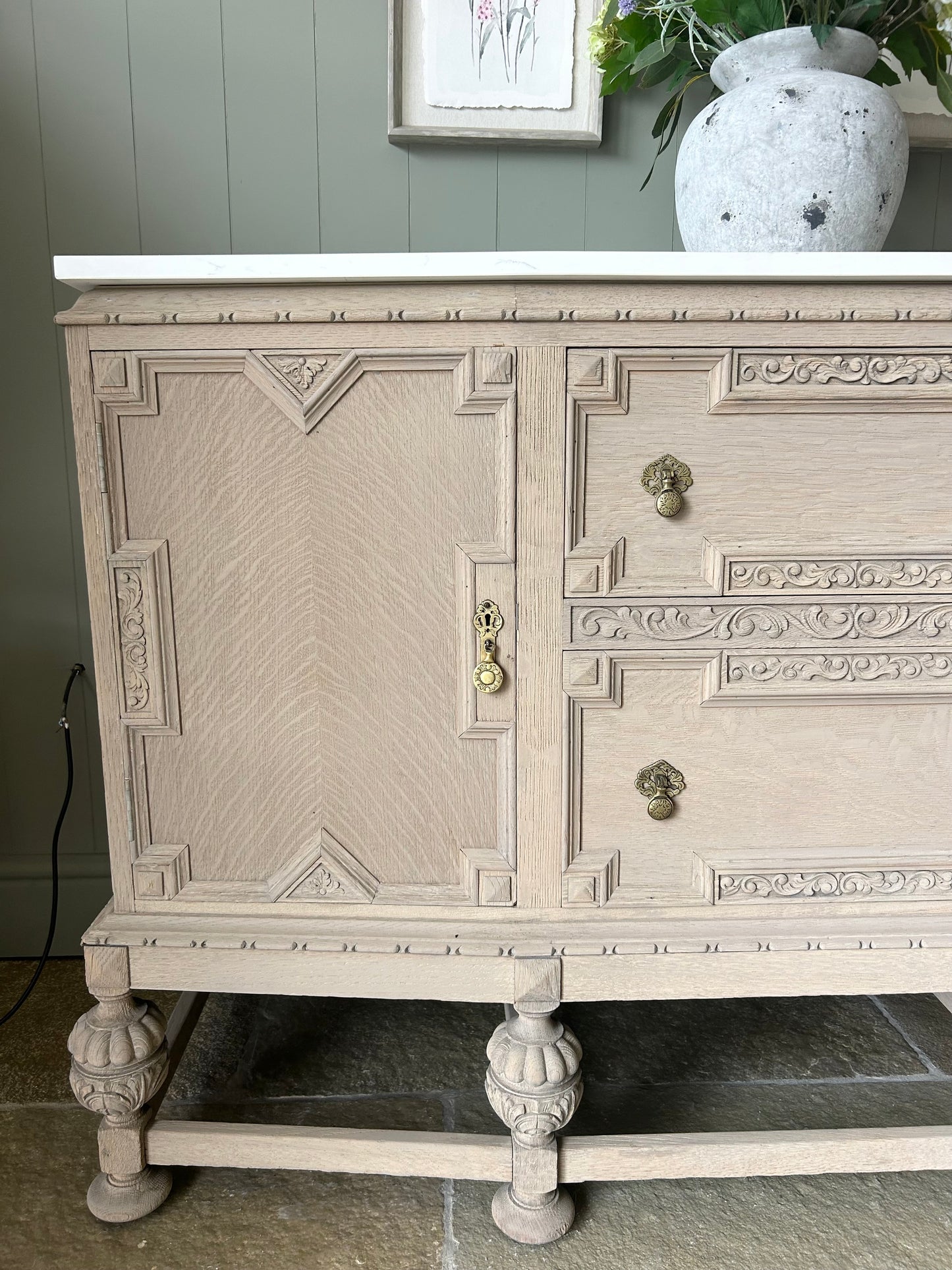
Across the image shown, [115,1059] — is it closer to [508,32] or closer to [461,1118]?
[461,1118]

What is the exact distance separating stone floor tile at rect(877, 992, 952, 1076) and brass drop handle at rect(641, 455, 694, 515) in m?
0.92

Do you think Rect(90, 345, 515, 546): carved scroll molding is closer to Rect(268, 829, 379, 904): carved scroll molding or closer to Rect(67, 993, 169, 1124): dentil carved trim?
Rect(268, 829, 379, 904): carved scroll molding

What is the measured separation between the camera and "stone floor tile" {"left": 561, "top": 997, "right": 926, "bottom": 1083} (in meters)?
1.24

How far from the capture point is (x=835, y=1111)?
1.16 metres

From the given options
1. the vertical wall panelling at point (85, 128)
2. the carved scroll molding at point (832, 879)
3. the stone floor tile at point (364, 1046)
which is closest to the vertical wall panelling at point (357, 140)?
→ the vertical wall panelling at point (85, 128)

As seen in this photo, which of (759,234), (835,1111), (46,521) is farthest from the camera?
(46,521)

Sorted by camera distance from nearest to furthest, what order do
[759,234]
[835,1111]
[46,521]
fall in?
1. [759,234]
2. [835,1111]
3. [46,521]

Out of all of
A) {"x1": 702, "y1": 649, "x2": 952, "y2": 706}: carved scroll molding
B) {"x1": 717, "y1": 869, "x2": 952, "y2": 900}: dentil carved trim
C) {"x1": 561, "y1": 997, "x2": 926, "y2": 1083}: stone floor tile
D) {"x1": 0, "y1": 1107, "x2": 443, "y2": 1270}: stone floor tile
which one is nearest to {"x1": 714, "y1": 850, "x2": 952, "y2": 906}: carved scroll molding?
{"x1": 717, "y1": 869, "x2": 952, "y2": 900}: dentil carved trim

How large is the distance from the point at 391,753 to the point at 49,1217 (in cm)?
67

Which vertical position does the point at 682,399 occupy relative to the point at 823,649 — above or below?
above

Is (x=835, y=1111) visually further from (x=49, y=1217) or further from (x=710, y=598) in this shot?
(x=49, y=1217)

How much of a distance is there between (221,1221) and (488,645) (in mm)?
725

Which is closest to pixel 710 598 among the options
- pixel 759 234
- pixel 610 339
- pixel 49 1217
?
pixel 610 339

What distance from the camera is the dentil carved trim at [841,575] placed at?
906mm
